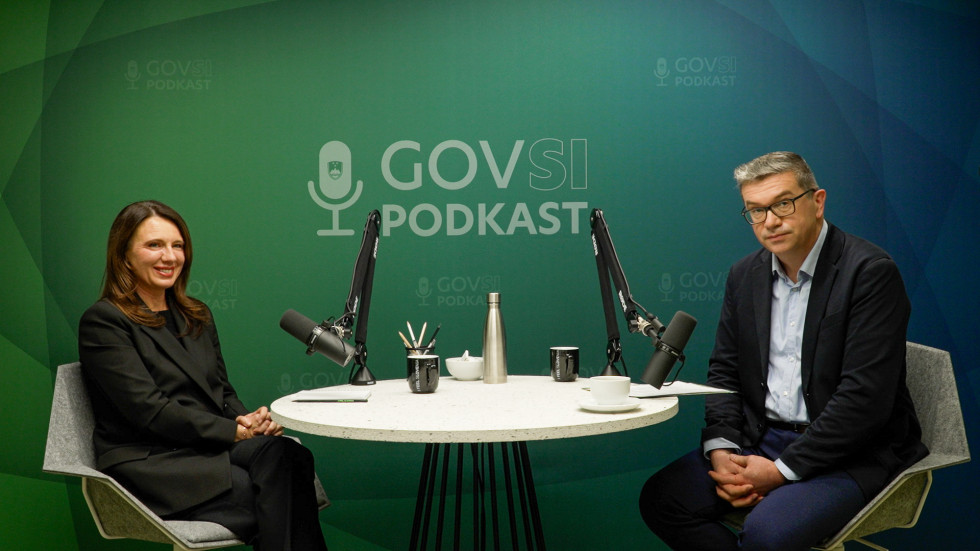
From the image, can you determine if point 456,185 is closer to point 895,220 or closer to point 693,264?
point 693,264

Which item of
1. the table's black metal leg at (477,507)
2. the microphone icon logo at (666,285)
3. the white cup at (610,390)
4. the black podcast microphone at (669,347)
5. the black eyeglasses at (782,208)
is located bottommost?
the table's black metal leg at (477,507)

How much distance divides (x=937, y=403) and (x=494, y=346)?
133cm

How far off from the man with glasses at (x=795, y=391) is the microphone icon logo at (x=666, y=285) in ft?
2.78

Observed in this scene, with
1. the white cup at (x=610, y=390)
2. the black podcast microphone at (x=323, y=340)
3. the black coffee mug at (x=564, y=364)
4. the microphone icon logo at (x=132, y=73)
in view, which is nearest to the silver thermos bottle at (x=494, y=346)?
the black coffee mug at (x=564, y=364)

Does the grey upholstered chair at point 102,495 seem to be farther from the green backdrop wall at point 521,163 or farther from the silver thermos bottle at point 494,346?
the green backdrop wall at point 521,163

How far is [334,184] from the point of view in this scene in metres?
3.46

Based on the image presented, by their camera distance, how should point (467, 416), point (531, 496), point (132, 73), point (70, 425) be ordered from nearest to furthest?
point (467, 416)
point (70, 425)
point (531, 496)
point (132, 73)

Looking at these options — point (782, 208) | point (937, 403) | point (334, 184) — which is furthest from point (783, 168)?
point (334, 184)

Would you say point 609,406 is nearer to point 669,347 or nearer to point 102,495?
point 669,347

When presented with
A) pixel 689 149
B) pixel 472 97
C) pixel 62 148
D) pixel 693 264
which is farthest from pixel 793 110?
pixel 62 148

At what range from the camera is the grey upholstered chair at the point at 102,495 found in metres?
2.03

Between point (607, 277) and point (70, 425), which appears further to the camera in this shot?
point (607, 277)

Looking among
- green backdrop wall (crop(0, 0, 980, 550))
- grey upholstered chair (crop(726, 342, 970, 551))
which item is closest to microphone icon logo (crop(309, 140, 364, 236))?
green backdrop wall (crop(0, 0, 980, 550))

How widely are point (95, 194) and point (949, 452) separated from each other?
3332mm
